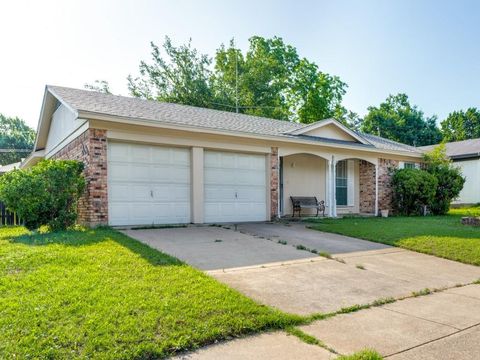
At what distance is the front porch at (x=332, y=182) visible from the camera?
14.3 metres

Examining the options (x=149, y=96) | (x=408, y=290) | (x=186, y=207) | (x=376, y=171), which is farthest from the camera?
(x=149, y=96)

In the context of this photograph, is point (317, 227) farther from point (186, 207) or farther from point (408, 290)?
point (408, 290)

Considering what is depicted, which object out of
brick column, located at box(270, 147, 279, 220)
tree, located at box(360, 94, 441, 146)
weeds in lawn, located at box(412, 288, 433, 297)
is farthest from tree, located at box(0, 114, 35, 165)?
weeds in lawn, located at box(412, 288, 433, 297)

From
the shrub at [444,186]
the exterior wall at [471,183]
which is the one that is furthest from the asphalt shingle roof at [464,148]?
the shrub at [444,186]

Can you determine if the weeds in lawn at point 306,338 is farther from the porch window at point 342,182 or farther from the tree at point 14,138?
the tree at point 14,138

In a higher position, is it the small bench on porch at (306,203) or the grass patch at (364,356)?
the small bench on porch at (306,203)

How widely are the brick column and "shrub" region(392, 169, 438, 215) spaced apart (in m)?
6.24

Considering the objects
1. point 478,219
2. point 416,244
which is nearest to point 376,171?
point 478,219

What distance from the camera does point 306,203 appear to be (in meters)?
14.3

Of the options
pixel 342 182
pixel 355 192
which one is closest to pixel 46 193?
pixel 342 182

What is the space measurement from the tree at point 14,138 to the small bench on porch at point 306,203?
4556 centimetres

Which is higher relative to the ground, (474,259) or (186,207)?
(186,207)

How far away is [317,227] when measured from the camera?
1082cm

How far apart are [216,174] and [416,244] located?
5.84 m
